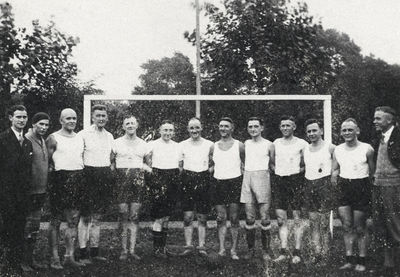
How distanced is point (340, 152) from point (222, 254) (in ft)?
6.48

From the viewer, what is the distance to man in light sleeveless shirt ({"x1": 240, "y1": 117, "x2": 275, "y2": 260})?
237 inches

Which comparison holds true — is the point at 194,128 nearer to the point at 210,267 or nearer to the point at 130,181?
the point at 130,181

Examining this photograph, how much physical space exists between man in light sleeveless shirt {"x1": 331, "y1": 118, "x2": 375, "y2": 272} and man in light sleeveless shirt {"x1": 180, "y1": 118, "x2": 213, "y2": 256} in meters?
1.71

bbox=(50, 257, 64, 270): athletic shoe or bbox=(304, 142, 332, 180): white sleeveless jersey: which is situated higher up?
bbox=(304, 142, 332, 180): white sleeveless jersey

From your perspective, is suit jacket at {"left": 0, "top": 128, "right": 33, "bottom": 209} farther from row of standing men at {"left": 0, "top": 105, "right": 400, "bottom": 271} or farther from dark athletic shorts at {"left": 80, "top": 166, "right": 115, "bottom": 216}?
dark athletic shorts at {"left": 80, "top": 166, "right": 115, "bottom": 216}

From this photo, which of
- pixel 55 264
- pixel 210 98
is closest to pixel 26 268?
pixel 55 264

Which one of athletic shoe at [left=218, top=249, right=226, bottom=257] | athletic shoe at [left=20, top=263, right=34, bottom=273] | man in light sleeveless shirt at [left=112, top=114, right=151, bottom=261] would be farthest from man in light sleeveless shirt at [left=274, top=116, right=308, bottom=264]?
athletic shoe at [left=20, top=263, right=34, bottom=273]

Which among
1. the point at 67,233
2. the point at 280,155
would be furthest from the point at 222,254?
the point at 67,233

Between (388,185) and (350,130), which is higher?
(350,130)

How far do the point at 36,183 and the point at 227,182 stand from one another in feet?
7.72

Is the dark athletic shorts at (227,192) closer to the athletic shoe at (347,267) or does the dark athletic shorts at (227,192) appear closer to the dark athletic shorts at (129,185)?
the dark athletic shorts at (129,185)

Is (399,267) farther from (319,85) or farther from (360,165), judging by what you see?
(319,85)

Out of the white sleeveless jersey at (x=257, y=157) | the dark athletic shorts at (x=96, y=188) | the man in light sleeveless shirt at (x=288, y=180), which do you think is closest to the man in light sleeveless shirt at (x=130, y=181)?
the dark athletic shorts at (x=96, y=188)

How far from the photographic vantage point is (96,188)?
231 inches
